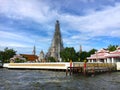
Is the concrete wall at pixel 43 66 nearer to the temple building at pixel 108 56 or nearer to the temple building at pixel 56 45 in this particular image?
the temple building at pixel 108 56

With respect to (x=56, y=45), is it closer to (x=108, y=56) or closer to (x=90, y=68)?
(x=108, y=56)

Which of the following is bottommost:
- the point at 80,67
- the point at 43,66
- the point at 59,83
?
the point at 59,83

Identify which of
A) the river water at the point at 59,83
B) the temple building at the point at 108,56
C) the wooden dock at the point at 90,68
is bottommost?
the river water at the point at 59,83

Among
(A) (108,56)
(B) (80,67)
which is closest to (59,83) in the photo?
(B) (80,67)

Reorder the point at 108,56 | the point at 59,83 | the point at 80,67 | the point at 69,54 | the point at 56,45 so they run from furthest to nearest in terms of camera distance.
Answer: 1. the point at 56,45
2. the point at 69,54
3. the point at 108,56
4. the point at 80,67
5. the point at 59,83

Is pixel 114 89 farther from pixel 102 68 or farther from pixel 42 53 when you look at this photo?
pixel 42 53

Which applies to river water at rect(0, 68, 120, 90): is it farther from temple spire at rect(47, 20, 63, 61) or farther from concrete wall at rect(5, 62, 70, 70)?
temple spire at rect(47, 20, 63, 61)

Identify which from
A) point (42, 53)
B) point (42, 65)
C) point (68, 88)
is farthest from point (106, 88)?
point (42, 53)

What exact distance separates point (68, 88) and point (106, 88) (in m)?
5.02

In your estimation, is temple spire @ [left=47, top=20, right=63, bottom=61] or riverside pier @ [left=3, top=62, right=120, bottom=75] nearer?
riverside pier @ [left=3, top=62, right=120, bottom=75]

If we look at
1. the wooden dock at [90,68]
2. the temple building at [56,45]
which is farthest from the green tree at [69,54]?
the wooden dock at [90,68]

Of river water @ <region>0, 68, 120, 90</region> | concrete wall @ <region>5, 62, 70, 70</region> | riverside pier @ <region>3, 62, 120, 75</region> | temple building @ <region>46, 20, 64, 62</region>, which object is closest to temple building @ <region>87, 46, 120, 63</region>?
riverside pier @ <region>3, 62, 120, 75</region>

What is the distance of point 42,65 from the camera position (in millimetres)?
74562

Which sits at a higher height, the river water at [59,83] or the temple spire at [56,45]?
the temple spire at [56,45]
